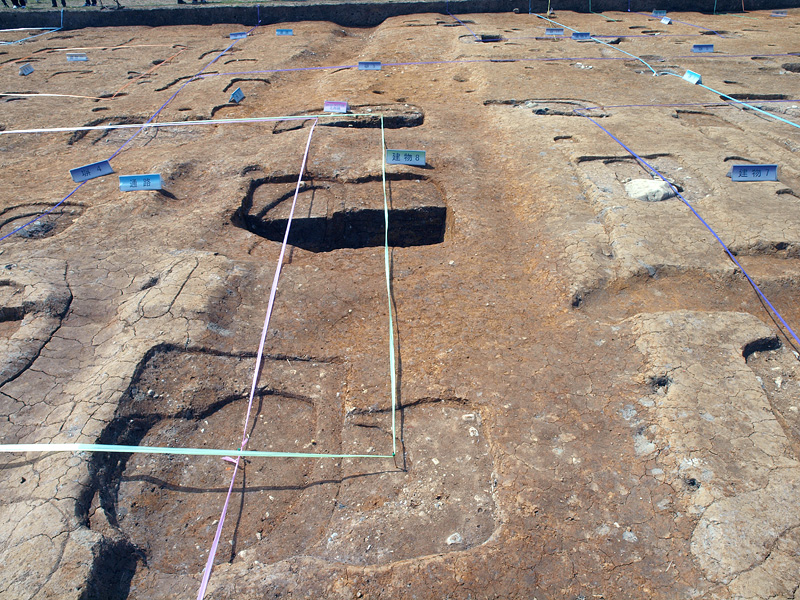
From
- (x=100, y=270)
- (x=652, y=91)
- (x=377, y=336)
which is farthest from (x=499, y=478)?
(x=652, y=91)

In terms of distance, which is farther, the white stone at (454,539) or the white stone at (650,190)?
the white stone at (650,190)

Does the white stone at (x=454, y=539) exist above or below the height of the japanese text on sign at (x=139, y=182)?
below

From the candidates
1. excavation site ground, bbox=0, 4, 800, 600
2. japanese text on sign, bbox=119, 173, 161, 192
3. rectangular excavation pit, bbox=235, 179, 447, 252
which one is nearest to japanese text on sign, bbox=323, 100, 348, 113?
excavation site ground, bbox=0, 4, 800, 600

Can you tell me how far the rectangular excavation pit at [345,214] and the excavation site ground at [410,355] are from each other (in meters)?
0.03

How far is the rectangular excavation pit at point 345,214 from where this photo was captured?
13.6ft

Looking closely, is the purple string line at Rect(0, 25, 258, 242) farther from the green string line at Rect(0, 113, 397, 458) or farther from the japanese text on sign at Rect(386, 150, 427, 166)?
the japanese text on sign at Rect(386, 150, 427, 166)

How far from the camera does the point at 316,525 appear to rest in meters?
2.17

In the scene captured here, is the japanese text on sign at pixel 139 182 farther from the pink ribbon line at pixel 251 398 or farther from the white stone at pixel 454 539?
the white stone at pixel 454 539

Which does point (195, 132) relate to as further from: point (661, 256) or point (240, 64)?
point (661, 256)

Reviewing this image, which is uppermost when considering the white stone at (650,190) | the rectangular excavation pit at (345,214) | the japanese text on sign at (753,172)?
the japanese text on sign at (753,172)

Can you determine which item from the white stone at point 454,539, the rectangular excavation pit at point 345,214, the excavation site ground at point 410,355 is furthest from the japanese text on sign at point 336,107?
the white stone at point 454,539

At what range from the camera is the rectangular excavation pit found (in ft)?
13.6

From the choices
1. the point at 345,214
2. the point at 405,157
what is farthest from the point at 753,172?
the point at 345,214

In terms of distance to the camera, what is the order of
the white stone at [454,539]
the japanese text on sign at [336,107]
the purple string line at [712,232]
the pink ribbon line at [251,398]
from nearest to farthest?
the pink ribbon line at [251,398] → the white stone at [454,539] → the purple string line at [712,232] → the japanese text on sign at [336,107]
